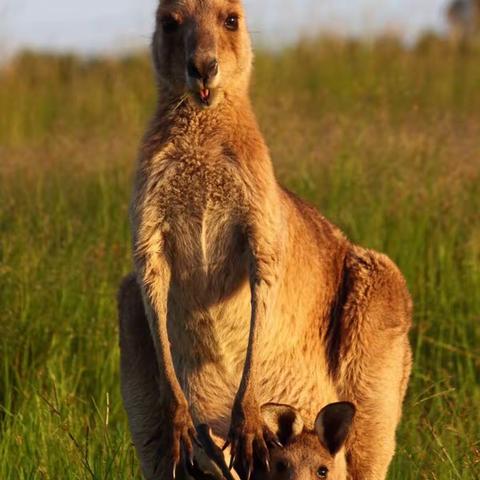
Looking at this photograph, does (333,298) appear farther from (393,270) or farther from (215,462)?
(215,462)

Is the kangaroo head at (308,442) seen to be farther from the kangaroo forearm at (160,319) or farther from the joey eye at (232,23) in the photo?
the joey eye at (232,23)

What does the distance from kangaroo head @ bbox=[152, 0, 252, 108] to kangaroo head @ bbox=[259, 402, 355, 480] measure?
1.10m

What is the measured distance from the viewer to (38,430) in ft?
17.3

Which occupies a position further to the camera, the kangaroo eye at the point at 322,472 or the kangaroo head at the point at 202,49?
the kangaroo eye at the point at 322,472

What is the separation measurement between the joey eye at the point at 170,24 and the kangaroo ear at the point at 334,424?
138 cm

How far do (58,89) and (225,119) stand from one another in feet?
23.4

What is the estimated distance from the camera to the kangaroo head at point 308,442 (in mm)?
4504

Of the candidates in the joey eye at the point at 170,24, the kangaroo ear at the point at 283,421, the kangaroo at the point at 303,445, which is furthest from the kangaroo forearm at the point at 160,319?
the joey eye at the point at 170,24

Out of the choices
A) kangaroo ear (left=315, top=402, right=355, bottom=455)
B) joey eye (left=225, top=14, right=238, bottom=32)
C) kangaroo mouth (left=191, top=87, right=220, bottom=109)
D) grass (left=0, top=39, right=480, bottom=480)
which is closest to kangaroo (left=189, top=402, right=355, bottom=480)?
kangaroo ear (left=315, top=402, right=355, bottom=455)

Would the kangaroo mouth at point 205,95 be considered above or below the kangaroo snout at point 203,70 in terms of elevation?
below

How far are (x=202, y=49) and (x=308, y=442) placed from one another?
1.40m

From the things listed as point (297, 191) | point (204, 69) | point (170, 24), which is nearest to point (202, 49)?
point (204, 69)

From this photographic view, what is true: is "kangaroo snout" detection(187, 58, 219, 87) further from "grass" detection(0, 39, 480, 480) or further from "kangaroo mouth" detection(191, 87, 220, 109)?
"grass" detection(0, 39, 480, 480)

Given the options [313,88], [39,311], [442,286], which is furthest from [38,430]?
[313,88]
